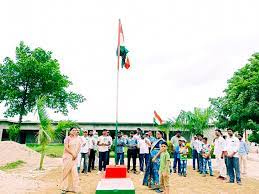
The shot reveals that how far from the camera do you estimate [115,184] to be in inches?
280

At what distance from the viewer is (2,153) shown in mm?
17406

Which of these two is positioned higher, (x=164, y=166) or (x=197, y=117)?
(x=197, y=117)

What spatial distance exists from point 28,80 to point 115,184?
85.3ft

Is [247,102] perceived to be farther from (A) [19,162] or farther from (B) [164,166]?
(A) [19,162]

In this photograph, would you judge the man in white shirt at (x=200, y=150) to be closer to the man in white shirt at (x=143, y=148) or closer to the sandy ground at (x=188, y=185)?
the sandy ground at (x=188, y=185)

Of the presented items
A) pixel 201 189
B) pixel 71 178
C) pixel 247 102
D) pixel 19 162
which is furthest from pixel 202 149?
pixel 19 162

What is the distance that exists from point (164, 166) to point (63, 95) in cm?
2711

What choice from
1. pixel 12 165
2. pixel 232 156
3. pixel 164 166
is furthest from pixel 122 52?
pixel 12 165

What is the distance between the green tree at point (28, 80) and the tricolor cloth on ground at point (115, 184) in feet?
76.2

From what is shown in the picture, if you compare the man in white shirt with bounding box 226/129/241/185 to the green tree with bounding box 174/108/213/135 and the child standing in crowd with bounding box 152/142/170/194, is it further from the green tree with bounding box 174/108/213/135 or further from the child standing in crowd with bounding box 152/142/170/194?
the green tree with bounding box 174/108/213/135

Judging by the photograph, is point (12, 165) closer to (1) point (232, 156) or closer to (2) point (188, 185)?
(2) point (188, 185)

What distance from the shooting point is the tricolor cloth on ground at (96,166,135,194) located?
20.7 feet

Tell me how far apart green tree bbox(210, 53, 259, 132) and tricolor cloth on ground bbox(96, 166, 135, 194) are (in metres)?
11.5

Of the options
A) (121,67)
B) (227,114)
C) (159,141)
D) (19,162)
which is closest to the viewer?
(159,141)
